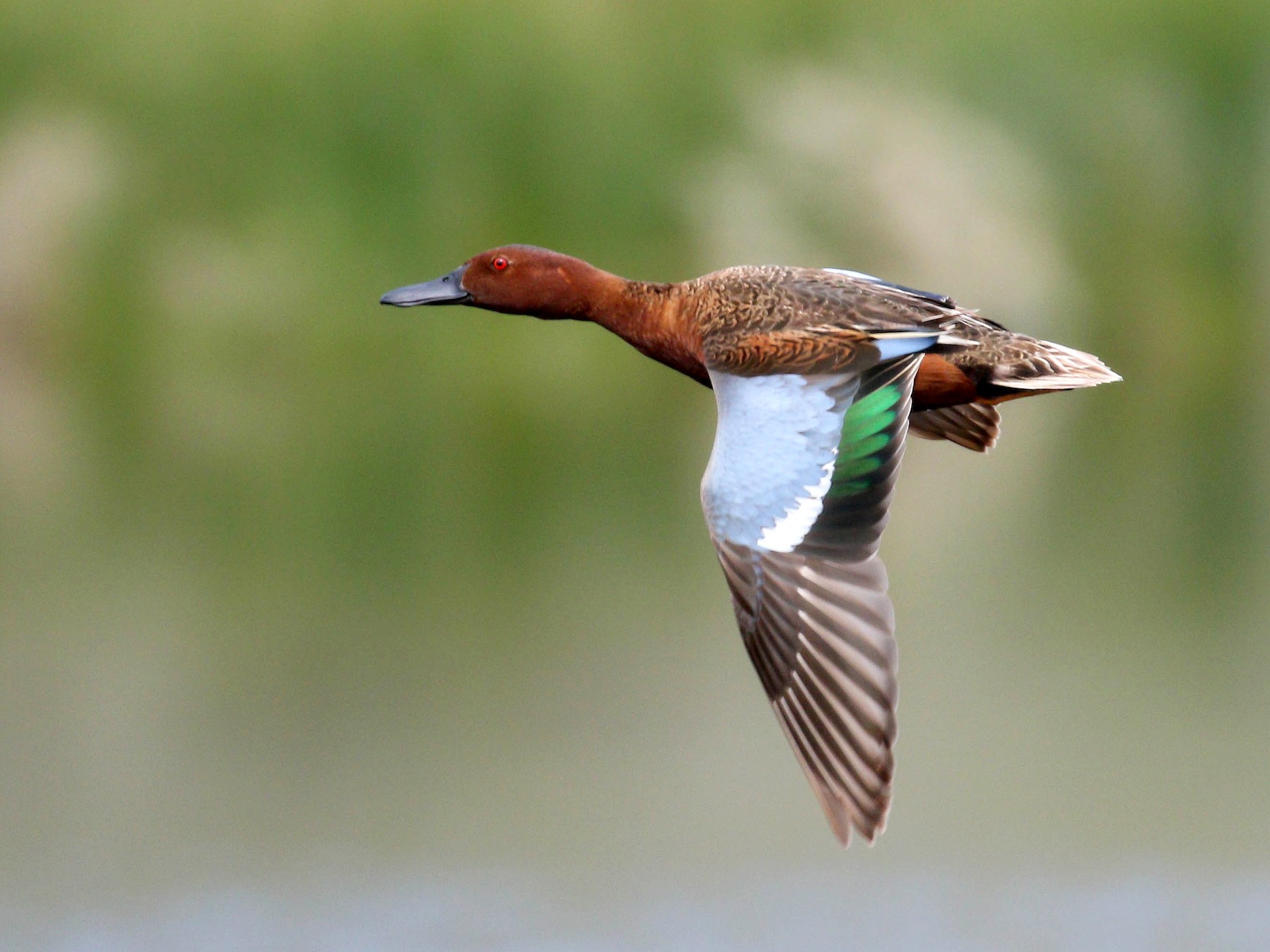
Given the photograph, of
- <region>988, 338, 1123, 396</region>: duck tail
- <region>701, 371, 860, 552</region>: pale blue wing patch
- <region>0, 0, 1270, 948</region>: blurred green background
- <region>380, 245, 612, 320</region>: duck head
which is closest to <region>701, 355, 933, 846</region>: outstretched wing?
<region>701, 371, 860, 552</region>: pale blue wing patch

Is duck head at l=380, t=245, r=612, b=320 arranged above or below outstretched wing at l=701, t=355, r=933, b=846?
above

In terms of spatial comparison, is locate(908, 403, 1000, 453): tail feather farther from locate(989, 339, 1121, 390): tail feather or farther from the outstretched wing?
the outstretched wing

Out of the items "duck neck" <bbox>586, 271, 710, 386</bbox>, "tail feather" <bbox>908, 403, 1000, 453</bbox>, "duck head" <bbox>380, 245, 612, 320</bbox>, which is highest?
"duck head" <bbox>380, 245, 612, 320</bbox>

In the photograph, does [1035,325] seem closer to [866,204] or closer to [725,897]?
[866,204]

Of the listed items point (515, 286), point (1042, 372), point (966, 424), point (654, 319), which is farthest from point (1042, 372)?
point (515, 286)

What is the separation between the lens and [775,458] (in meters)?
5.98

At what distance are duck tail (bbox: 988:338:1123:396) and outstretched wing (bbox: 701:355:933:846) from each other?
1.31 ft

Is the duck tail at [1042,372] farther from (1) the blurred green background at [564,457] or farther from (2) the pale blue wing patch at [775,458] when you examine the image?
(1) the blurred green background at [564,457]

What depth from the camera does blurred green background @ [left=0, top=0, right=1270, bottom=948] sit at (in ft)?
42.7

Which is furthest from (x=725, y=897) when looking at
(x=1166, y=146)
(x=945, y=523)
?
(x=1166, y=146)

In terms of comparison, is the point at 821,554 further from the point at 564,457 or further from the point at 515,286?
the point at 564,457

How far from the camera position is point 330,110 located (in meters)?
23.7

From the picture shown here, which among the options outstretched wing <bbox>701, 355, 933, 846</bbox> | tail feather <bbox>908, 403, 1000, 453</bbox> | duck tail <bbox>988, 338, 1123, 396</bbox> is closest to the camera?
outstretched wing <bbox>701, 355, 933, 846</bbox>

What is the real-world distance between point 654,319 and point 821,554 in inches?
48.8
